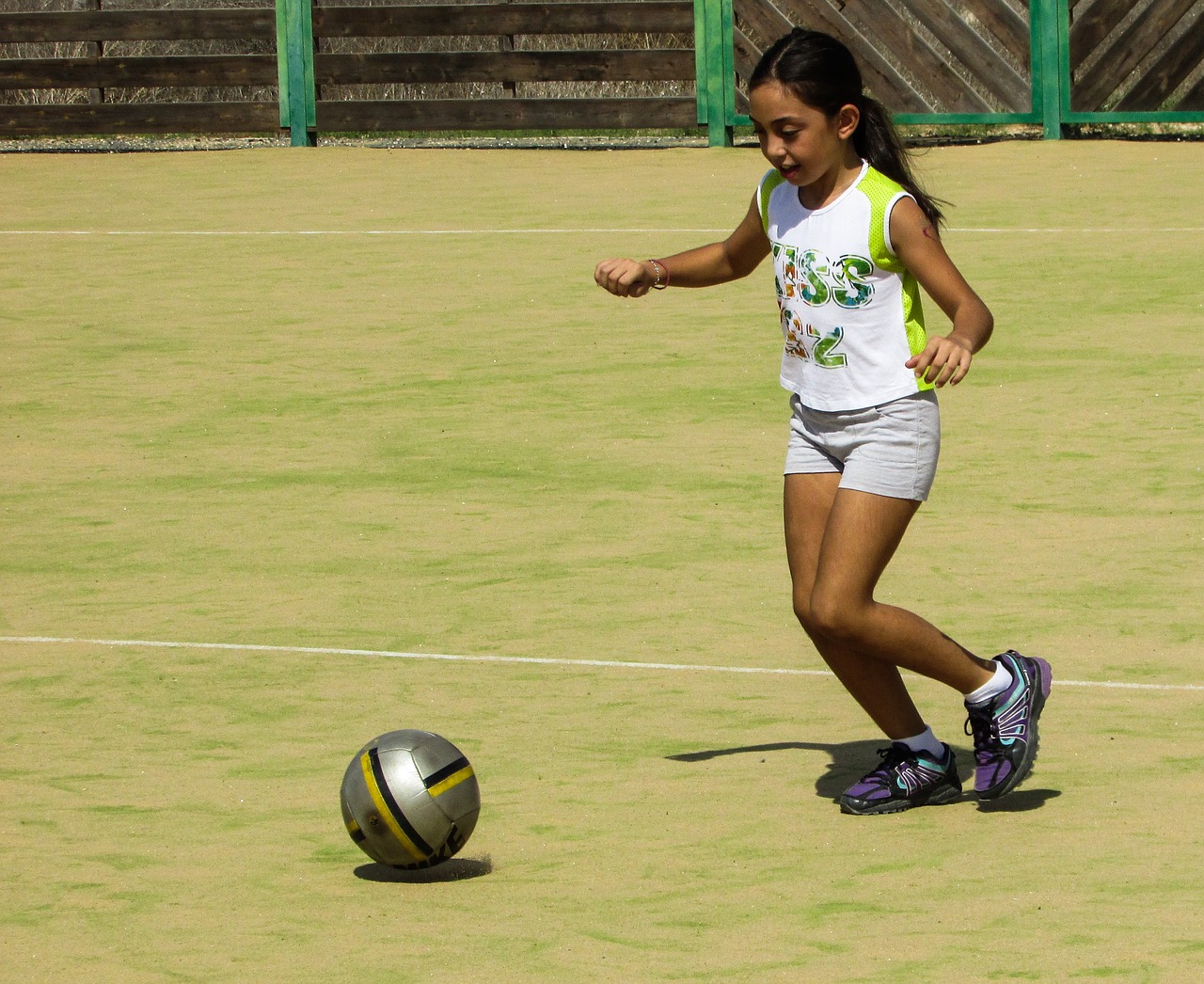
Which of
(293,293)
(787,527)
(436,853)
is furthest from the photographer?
(293,293)

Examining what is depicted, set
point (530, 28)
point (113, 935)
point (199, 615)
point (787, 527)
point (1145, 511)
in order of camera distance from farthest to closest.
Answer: point (530, 28) < point (1145, 511) < point (199, 615) < point (787, 527) < point (113, 935)

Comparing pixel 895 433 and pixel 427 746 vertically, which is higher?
pixel 895 433

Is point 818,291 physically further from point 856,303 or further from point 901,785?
point 901,785

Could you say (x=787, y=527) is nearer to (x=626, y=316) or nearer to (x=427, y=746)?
(x=427, y=746)

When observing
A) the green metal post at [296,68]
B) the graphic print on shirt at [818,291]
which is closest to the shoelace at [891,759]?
the graphic print on shirt at [818,291]

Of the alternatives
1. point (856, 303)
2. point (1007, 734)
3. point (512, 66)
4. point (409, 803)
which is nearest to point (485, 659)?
point (409, 803)

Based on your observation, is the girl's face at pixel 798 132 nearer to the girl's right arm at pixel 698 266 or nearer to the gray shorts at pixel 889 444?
the girl's right arm at pixel 698 266

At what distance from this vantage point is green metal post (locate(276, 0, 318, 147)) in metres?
22.0

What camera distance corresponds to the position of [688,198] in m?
18.0

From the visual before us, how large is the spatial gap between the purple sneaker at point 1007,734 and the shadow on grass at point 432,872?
127 centimetres

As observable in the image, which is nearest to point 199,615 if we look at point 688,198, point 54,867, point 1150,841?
point 54,867

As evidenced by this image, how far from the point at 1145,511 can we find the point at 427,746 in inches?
177

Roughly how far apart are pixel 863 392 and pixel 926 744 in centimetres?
94

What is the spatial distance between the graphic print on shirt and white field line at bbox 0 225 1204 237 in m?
10.5
